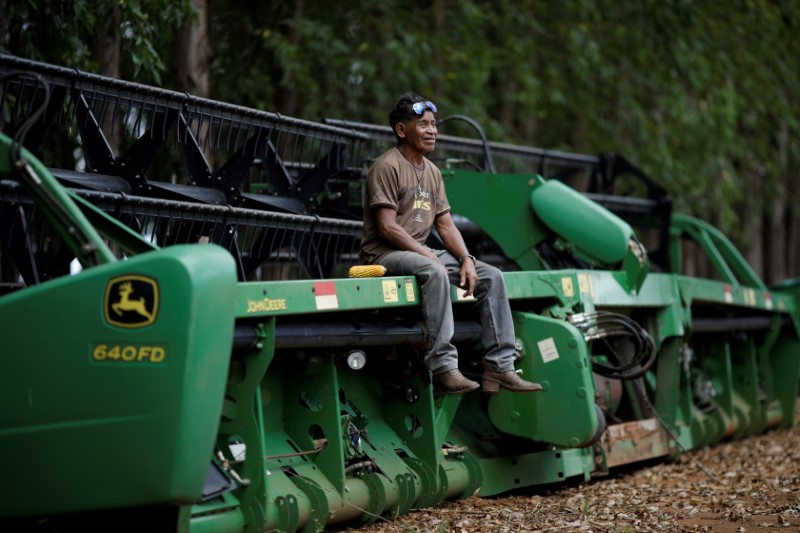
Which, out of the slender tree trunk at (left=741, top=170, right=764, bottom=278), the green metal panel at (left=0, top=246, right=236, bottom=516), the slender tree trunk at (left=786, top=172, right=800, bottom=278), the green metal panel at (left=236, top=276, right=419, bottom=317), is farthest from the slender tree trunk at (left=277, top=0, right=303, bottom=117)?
the slender tree trunk at (left=786, top=172, right=800, bottom=278)

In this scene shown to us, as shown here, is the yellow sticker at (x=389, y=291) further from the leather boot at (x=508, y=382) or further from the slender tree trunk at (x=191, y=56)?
the slender tree trunk at (x=191, y=56)

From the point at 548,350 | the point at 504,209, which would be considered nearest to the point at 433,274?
the point at 548,350

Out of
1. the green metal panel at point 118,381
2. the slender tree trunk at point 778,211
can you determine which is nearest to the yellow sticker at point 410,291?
the green metal panel at point 118,381

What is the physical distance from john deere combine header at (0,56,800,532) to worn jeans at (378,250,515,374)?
0.49 feet

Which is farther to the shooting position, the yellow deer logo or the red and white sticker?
the red and white sticker

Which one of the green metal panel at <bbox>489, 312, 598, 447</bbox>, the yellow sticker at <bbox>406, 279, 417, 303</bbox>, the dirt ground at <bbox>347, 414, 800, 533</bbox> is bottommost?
the dirt ground at <bbox>347, 414, 800, 533</bbox>

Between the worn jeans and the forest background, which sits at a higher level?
A: the forest background

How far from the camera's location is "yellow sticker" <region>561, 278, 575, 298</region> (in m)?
8.28

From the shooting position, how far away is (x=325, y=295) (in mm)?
6188

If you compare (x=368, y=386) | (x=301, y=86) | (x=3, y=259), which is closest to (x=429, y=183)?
(x=368, y=386)

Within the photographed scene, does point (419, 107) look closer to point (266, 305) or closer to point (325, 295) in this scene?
point (325, 295)

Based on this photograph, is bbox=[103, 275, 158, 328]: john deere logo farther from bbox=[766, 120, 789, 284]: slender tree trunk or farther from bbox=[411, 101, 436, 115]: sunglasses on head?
bbox=[766, 120, 789, 284]: slender tree trunk

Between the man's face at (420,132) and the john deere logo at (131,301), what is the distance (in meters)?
2.65

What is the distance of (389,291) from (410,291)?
20 centimetres
